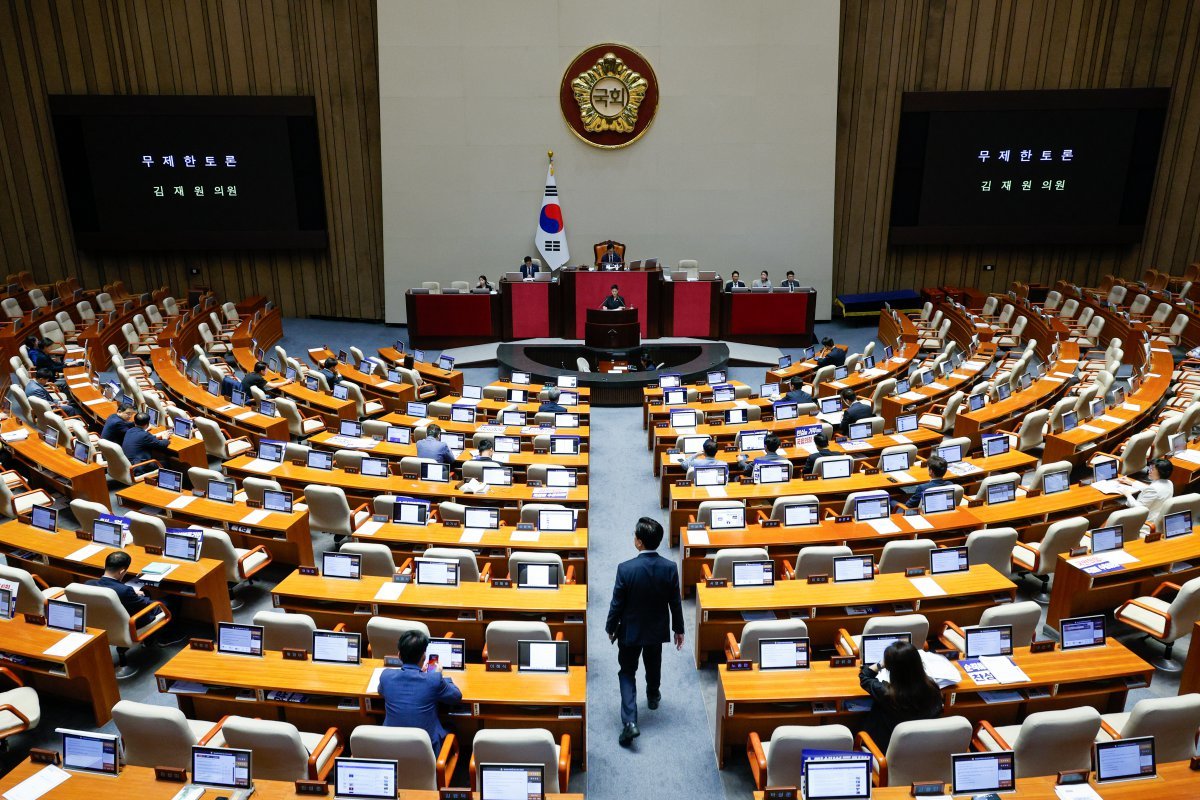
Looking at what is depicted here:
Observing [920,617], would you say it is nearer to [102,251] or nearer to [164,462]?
[164,462]

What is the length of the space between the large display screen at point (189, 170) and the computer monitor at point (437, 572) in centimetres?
1459

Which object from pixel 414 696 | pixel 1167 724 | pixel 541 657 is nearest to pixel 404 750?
pixel 414 696

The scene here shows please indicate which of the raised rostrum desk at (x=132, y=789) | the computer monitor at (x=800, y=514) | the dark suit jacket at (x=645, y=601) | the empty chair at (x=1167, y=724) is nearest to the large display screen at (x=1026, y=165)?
the computer monitor at (x=800, y=514)

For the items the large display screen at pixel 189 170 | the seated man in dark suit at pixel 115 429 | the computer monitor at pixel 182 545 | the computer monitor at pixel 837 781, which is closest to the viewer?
the computer monitor at pixel 837 781

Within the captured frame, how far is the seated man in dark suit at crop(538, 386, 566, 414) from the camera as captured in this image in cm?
1183

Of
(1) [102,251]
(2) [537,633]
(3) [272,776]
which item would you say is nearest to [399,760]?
(3) [272,776]

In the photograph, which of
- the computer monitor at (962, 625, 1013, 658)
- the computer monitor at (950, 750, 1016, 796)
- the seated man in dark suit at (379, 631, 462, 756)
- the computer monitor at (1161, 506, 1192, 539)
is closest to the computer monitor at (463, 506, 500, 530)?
the seated man in dark suit at (379, 631, 462, 756)

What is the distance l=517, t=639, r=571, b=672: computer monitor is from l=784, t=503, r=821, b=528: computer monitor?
3.01 meters

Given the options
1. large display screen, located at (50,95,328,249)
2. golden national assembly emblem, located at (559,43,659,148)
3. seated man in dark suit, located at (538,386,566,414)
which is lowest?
seated man in dark suit, located at (538,386,566,414)

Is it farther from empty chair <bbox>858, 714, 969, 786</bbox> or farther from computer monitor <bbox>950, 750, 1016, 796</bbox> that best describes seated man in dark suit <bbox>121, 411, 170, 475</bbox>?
computer monitor <bbox>950, 750, 1016, 796</bbox>

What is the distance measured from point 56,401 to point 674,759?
10.5m

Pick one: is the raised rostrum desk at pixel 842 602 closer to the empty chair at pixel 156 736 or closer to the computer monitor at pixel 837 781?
the computer monitor at pixel 837 781

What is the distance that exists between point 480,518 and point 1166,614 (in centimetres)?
558

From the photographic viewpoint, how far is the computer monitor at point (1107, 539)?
6855 millimetres
